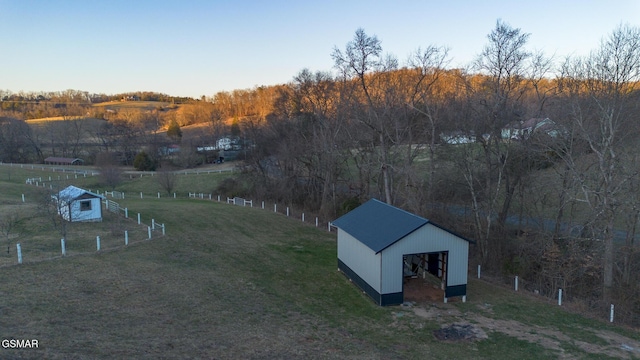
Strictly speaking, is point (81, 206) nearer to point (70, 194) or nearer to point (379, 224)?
point (70, 194)

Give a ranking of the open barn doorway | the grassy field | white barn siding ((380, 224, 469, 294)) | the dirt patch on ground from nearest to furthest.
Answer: the grassy field
the dirt patch on ground
white barn siding ((380, 224, 469, 294))
the open barn doorway

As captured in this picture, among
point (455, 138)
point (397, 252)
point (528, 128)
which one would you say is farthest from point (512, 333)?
point (455, 138)

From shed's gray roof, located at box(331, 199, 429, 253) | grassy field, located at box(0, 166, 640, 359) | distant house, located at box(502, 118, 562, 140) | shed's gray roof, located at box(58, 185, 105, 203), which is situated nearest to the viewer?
grassy field, located at box(0, 166, 640, 359)

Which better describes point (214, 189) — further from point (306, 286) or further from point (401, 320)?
point (401, 320)

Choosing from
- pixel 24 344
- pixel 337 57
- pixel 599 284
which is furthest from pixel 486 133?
pixel 24 344

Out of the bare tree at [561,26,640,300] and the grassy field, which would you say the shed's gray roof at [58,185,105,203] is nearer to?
the grassy field

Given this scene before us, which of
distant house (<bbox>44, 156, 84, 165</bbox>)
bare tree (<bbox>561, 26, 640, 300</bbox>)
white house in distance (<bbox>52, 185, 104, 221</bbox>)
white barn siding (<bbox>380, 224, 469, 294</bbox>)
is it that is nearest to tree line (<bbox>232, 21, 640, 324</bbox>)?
bare tree (<bbox>561, 26, 640, 300</bbox>)
